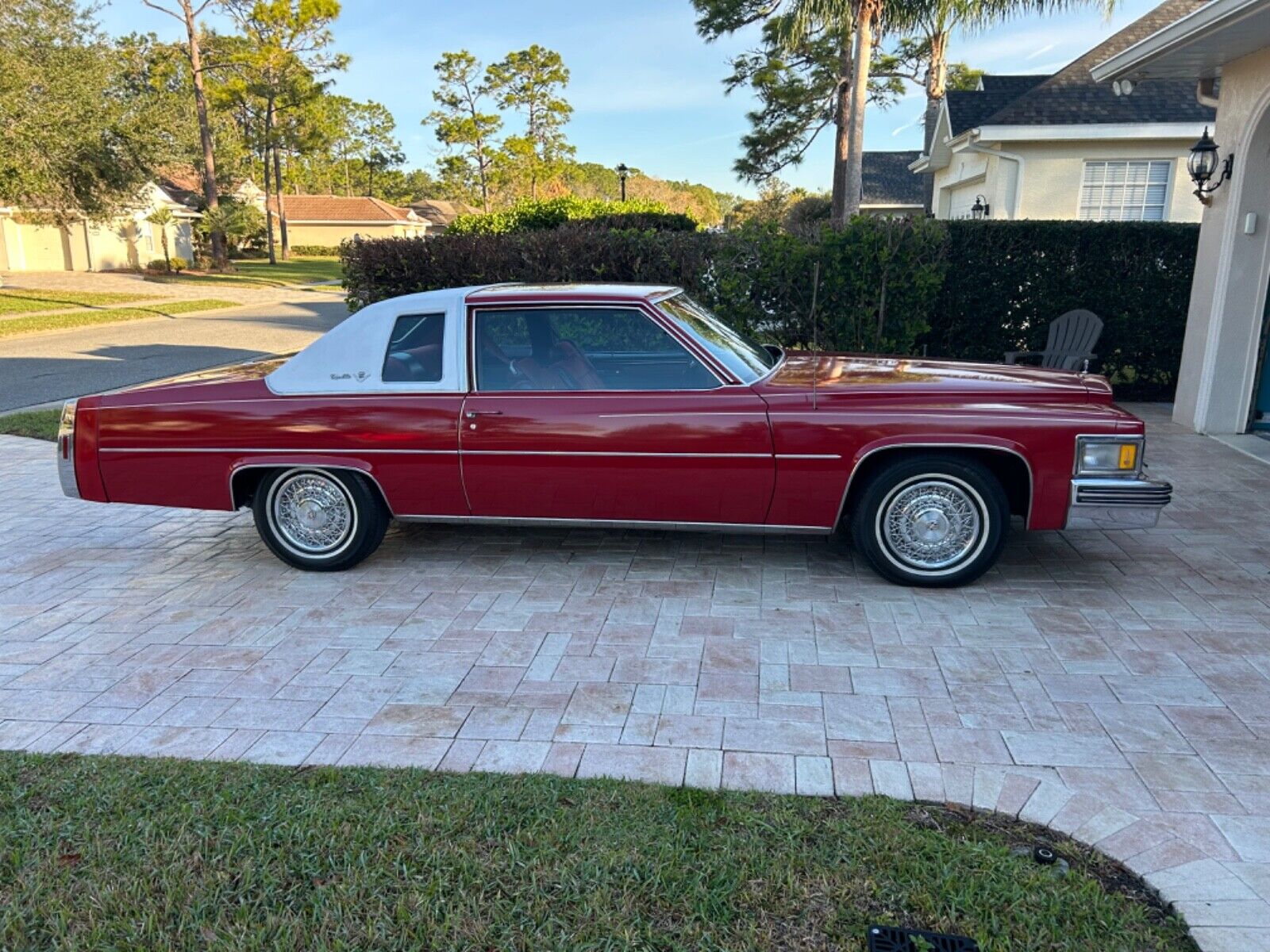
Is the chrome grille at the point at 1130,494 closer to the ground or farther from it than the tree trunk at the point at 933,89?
closer to the ground

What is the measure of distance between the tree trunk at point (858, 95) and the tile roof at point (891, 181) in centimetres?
1313

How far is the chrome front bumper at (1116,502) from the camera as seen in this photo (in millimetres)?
4496

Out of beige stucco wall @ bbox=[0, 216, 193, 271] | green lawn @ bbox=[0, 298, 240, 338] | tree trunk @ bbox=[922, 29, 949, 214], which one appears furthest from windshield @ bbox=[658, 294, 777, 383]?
beige stucco wall @ bbox=[0, 216, 193, 271]

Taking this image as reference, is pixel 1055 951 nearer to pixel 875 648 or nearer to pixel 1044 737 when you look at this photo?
pixel 1044 737

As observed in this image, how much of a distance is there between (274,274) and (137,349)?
91.9 feet

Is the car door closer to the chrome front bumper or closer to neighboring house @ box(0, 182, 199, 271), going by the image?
the chrome front bumper

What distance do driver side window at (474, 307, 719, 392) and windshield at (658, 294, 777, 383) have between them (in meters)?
0.16

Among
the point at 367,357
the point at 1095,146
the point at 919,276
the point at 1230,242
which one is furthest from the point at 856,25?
the point at 367,357

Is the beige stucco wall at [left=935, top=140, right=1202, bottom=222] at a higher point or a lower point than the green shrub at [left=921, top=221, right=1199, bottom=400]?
higher

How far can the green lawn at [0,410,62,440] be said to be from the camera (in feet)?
31.4

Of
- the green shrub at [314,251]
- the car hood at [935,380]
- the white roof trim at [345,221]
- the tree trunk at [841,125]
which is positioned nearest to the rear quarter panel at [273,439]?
the car hood at [935,380]

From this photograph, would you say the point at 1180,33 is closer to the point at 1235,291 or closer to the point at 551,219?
the point at 1235,291

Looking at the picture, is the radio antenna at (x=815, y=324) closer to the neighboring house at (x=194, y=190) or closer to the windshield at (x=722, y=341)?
the windshield at (x=722, y=341)

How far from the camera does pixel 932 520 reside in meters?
4.81
